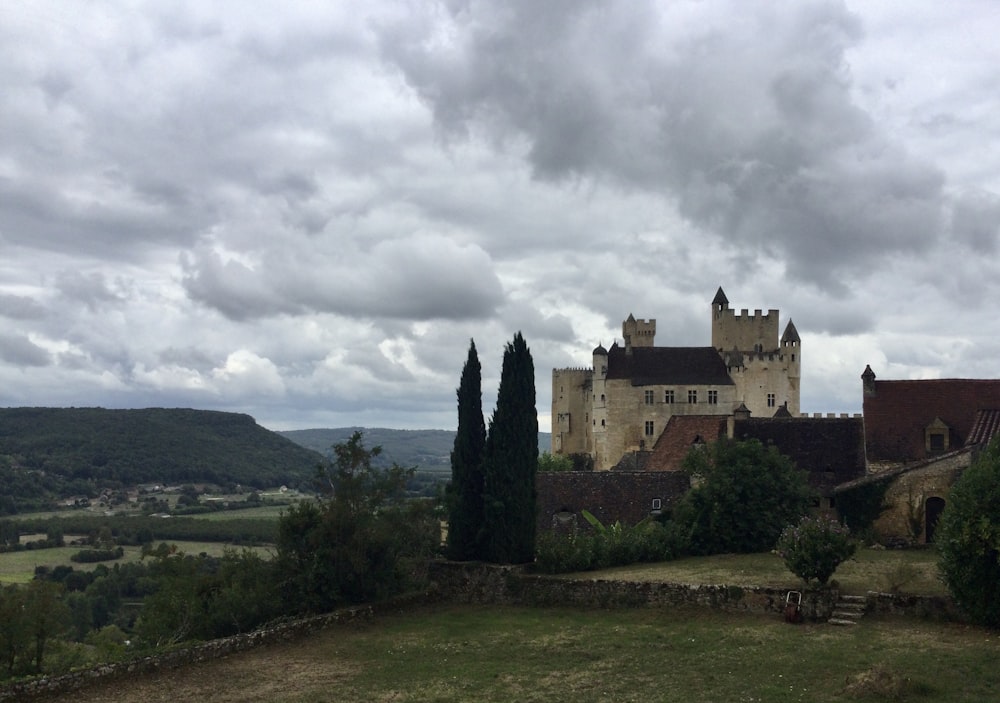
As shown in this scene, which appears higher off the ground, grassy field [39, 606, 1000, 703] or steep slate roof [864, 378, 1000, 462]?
steep slate roof [864, 378, 1000, 462]

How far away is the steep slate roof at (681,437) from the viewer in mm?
42531

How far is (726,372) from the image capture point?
3292 inches

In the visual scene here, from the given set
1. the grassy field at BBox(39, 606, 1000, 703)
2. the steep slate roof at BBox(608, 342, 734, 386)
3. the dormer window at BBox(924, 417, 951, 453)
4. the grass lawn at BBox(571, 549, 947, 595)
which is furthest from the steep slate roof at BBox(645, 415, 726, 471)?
the steep slate roof at BBox(608, 342, 734, 386)

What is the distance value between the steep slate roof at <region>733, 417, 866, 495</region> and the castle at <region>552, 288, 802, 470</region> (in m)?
40.4

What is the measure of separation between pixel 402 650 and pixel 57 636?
757 inches

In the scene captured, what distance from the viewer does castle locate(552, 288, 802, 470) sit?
8238cm

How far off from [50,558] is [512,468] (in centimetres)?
6773

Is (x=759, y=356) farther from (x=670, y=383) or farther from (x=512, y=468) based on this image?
(x=512, y=468)

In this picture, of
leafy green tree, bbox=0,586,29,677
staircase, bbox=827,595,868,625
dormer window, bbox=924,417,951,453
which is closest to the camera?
staircase, bbox=827,595,868,625

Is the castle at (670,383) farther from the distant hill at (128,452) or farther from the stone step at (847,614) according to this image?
the stone step at (847,614)

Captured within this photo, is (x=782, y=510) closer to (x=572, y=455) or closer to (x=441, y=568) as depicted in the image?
(x=441, y=568)

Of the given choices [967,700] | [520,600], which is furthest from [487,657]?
[967,700]

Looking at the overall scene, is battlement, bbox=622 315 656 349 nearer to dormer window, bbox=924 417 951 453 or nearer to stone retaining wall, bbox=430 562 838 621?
dormer window, bbox=924 417 951 453

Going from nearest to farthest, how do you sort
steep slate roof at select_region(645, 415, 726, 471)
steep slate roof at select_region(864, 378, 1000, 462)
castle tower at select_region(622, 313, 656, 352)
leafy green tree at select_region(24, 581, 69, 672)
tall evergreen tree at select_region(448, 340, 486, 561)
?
tall evergreen tree at select_region(448, 340, 486, 561)
leafy green tree at select_region(24, 581, 69, 672)
steep slate roof at select_region(864, 378, 1000, 462)
steep slate roof at select_region(645, 415, 726, 471)
castle tower at select_region(622, 313, 656, 352)
